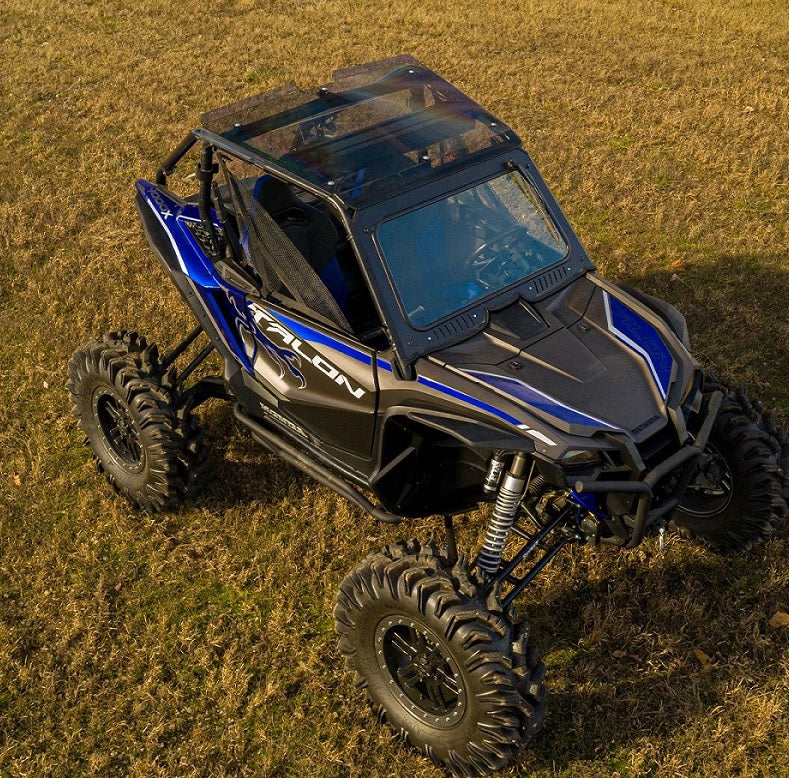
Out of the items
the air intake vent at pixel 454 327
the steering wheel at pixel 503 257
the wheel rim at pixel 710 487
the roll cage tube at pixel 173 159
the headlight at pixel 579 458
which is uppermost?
the roll cage tube at pixel 173 159

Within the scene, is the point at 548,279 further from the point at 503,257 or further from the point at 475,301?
the point at 475,301

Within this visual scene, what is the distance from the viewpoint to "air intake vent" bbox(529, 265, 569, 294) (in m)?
5.14

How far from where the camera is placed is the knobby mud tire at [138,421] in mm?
5875

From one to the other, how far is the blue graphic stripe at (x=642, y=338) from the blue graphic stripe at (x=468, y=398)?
83 cm

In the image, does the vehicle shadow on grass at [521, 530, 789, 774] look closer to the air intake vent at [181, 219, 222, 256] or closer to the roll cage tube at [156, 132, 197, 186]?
the air intake vent at [181, 219, 222, 256]

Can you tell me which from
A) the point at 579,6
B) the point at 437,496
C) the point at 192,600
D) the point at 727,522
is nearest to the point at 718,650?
the point at 727,522

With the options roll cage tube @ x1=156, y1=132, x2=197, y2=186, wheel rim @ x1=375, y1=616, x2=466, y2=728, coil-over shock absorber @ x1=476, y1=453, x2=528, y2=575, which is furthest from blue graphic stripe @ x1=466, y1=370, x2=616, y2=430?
roll cage tube @ x1=156, y1=132, x2=197, y2=186

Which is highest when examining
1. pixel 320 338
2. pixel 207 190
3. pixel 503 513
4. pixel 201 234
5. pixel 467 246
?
pixel 207 190

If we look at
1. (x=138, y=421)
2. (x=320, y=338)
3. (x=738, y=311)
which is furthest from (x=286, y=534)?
(x=738, y=311)

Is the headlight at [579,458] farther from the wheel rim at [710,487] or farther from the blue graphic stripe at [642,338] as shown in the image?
the wheel rim at [710,487]

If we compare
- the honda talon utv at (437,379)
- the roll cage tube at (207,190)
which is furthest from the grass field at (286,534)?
the roll cage tube at (207,190)

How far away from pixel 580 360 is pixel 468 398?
0.66m

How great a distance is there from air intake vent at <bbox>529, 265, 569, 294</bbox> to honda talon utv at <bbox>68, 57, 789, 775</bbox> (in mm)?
13

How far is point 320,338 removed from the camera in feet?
16.5
